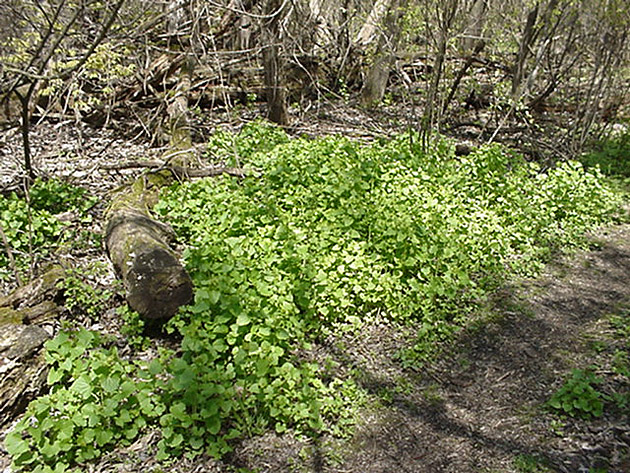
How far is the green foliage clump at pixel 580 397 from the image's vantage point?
2.99 metres

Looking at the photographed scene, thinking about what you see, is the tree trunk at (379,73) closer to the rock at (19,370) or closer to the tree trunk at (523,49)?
the tree trunk at (523,49)

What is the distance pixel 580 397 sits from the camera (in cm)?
307

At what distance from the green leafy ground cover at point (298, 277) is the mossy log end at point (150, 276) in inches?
5.7

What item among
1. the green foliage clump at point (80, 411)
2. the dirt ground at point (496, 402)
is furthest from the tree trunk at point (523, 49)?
the green foliage clump at point (80, 411)

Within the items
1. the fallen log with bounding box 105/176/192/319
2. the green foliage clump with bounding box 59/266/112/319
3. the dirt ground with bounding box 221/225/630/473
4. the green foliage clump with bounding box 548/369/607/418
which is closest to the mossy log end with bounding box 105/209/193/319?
the fallen log with bounding box 105/176/192/319

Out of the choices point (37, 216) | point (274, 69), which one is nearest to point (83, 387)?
point (37, 216)

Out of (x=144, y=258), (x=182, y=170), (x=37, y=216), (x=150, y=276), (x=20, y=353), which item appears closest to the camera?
(x=20, y=353)

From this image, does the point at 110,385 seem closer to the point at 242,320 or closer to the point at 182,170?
the point at 242,320

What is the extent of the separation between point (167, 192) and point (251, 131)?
2.42m

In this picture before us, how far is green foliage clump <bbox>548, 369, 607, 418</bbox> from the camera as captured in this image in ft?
9.80

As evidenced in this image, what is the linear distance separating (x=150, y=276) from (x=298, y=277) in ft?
3.76

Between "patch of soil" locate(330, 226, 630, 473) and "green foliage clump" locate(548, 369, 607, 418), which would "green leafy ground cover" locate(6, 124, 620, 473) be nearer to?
"patch of soil" locate(330, 226, 630, 473)

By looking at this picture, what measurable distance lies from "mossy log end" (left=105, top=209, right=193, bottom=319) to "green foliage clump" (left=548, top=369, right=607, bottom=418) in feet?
8.77

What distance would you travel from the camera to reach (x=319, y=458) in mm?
2904
